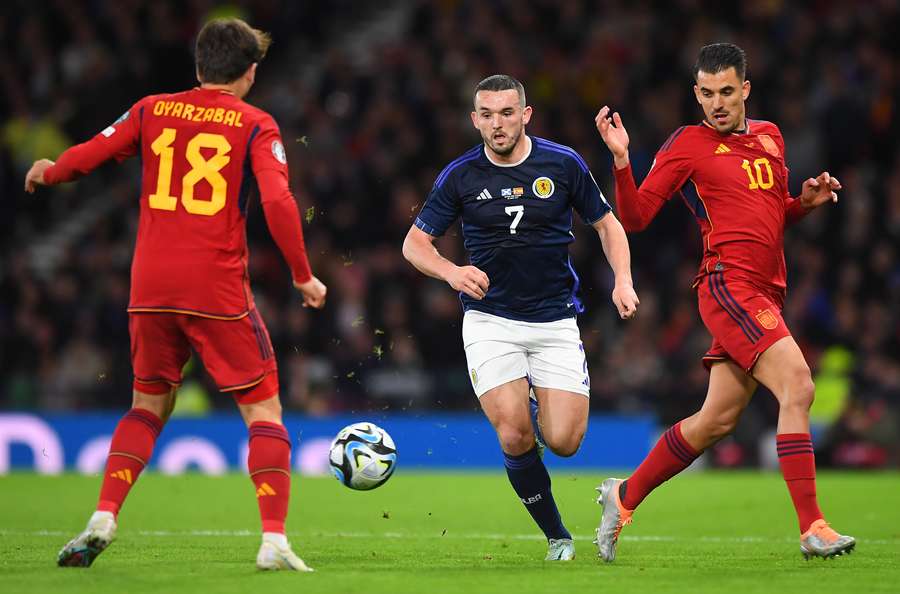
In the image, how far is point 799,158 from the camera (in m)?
16.5

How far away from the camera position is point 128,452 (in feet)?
20.3

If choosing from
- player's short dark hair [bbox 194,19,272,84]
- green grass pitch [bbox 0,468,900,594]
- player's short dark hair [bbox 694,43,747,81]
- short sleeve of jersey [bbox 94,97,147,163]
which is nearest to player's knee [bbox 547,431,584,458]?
green grass pitch [bbox 0,468,900,594]

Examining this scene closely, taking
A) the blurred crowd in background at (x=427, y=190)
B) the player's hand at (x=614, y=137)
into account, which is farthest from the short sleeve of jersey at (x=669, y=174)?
the blurred crowd in background at (x=427, y=190)

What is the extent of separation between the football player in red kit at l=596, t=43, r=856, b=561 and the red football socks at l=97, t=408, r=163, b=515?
232cm

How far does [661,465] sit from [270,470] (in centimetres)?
211

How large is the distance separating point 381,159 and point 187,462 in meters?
4.71

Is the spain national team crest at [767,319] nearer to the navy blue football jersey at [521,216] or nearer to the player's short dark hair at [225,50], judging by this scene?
the navy blue football jersey at [521,216]

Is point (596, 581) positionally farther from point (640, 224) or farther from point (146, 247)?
point (146, 247)

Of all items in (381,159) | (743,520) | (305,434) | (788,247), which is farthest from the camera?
(381,159)

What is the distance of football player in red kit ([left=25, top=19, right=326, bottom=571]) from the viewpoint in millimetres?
→ 5961

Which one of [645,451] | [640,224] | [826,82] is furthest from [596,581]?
[826,82]

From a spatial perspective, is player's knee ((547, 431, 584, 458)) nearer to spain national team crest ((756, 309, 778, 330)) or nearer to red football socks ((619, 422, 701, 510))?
red football socks ((619, 422, 701, 510))

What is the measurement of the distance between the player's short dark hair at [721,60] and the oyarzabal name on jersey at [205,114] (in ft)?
7.99

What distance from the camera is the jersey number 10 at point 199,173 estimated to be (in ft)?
19.7
